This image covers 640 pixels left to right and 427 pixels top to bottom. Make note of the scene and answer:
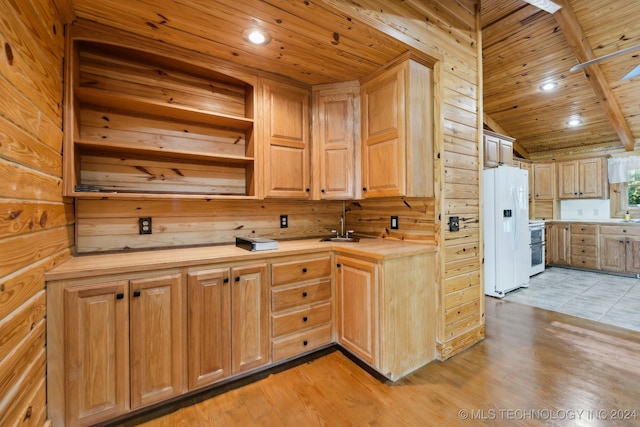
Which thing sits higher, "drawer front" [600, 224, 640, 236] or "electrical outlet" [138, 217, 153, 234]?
"electrical outlet" [138, 217, 153, 234]

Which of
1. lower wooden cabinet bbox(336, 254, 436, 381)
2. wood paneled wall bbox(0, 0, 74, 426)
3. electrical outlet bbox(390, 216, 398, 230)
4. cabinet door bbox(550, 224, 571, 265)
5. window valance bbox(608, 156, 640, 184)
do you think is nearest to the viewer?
wood paneled wall bbox(0, 0, 74, 426)

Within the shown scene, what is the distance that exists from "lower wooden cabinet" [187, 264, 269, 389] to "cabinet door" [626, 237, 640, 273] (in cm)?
605

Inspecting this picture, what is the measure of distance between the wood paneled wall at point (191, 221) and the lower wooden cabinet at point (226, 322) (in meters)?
0.66

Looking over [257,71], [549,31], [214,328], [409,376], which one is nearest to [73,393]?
[214,328]

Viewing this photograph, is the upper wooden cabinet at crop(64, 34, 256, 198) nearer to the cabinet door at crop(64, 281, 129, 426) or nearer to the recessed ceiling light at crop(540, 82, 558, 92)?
the cabinet door at crop(64, 281, 129, 426)

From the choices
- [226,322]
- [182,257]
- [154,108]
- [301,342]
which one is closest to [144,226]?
[182,257]

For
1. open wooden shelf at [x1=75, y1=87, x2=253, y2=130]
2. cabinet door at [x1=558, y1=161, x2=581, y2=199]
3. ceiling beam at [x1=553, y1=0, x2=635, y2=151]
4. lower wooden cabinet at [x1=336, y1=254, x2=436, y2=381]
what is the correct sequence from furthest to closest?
cabinet door at [x1=558, y1=161, x2=581, y2=199], ceiling beam at [x1=553, y1=0, x2=635, y2=151], lower wooden cabinet at [x1=336, y1=254, x2=436, y2=381], open wooden shelf at [x1=75, y1=87, x2=253, y2=130]

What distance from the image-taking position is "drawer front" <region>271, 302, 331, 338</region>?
209cm

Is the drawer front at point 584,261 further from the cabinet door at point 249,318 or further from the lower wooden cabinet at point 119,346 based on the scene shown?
the lower wooden cabinet at point 119,346

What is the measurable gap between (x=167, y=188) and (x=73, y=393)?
1.40 m

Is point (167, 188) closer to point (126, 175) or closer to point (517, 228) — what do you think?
point (126, 175)

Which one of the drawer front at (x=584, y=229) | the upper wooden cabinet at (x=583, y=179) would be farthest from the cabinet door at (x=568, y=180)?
the drawer front at (x=584, y=229)

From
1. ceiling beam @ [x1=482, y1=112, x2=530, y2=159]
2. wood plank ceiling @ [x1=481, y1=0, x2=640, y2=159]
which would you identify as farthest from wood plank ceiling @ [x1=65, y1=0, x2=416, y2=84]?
ceiling beam @ [x1=482, y1=112, x2=530, y2=159]

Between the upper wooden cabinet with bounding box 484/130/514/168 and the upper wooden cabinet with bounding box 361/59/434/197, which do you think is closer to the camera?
the upper wooden cabinet with bounding box 361/59/434/197
